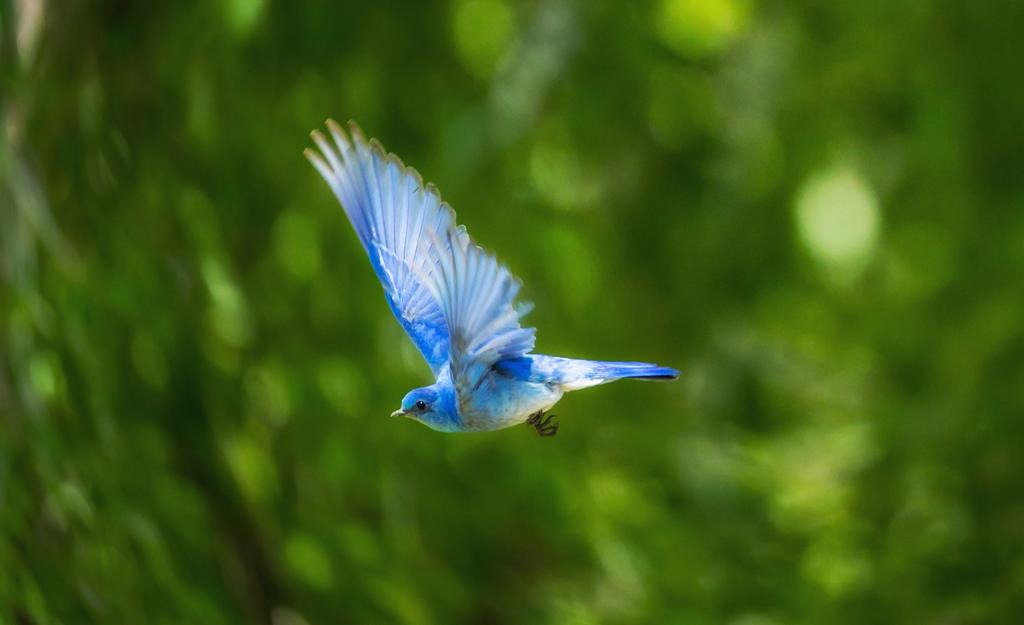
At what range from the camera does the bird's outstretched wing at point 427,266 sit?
40cm

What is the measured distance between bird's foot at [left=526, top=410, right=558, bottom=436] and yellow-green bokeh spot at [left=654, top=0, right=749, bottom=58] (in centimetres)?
52

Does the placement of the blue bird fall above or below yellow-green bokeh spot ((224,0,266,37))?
below

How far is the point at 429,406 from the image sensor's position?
458 millimetres

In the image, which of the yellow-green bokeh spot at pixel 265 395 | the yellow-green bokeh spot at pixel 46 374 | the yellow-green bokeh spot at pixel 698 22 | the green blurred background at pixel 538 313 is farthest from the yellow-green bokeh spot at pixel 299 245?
the yellow-green bokeh spot at pixel 698 22

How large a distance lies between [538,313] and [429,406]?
53cm

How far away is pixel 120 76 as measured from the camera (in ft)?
4.17

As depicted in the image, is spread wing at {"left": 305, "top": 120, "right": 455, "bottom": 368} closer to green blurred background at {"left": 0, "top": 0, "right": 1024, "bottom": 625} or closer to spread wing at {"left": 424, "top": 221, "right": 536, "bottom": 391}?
spread wing at {"left": 424, "top": 221, "right": 536, "bottom": 391}

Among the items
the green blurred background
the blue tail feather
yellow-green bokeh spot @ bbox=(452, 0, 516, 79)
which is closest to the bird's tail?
the blue tail feather

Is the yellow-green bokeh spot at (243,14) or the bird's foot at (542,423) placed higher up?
the yellow-green bokeh spot at (243,14)

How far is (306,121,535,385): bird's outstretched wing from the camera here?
0.40 metres

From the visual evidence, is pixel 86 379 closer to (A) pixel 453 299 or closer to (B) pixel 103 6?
(B) pixel 103 6

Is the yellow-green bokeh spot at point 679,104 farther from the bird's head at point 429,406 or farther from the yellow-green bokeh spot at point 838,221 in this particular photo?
the bird's head at point 429,406

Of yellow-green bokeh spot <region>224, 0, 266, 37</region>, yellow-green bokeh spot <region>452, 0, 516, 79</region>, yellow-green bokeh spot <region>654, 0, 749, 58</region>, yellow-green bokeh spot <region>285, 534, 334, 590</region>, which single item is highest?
yellow-green bokeh spot <region>452, 0, 516, 79</region>

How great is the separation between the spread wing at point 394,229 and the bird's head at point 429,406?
0.04m
